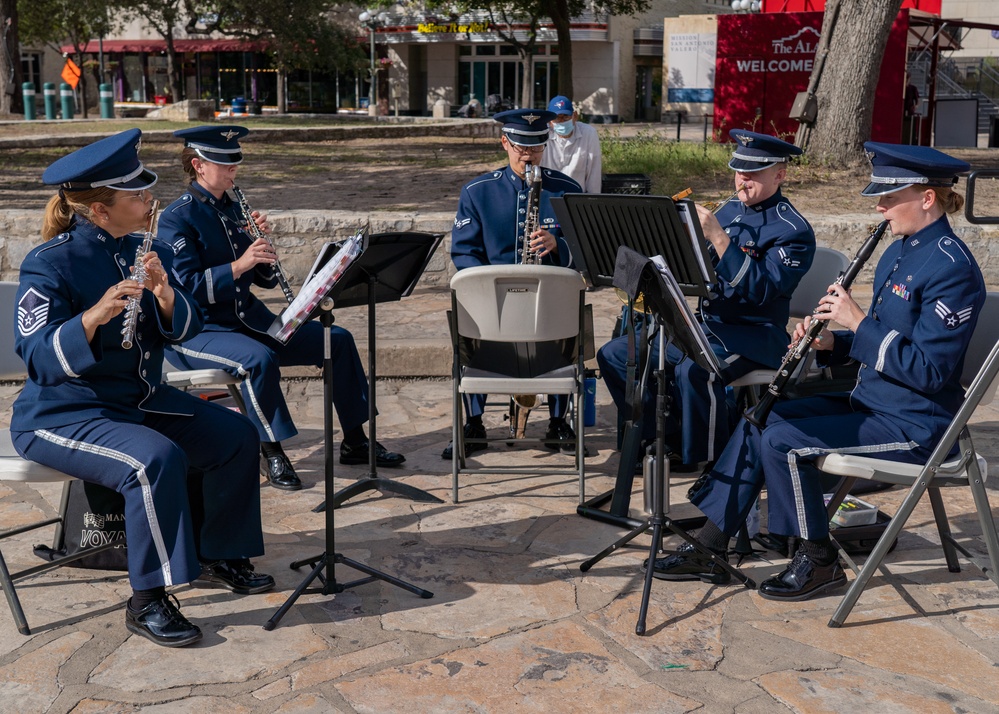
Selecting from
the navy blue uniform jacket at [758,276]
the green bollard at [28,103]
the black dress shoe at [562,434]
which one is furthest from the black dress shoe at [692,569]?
the green bollard at [28,103]

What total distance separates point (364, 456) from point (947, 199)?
3.00 meters

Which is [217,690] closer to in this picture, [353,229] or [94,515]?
[94,515]

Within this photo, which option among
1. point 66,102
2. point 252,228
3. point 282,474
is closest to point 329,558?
point 282,474

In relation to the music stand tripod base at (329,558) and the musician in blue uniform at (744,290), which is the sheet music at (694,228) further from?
the music stand tripod base at (329,558)

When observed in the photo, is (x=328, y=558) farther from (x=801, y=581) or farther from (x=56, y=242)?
(x=801, y=581)

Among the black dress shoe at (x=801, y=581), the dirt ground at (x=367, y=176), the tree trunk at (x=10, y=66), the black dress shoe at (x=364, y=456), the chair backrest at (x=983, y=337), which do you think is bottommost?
the black dress shoe at (x=364, y=456)

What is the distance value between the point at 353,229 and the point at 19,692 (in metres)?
5.66

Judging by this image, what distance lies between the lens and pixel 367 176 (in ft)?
51.6

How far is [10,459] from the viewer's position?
3734 mm

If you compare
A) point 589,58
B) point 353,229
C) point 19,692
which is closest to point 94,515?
point 19,692

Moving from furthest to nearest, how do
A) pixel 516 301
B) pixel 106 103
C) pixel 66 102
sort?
pixel 106 103, pixel 66 102, pixel 516 301

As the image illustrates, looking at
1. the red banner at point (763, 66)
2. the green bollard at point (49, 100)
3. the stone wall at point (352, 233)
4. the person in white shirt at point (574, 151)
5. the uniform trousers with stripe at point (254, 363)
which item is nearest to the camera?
the uniform trousers with stripe at point (254, 363)

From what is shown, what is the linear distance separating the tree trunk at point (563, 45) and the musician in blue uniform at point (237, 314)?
61.0ft

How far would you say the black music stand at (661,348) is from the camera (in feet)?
12.1
